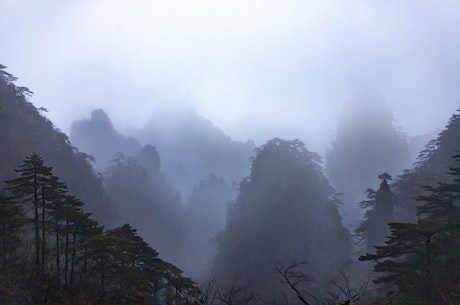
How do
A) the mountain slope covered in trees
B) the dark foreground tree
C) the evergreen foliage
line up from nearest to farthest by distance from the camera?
the dark foreground tree
the evergreen foliage
the mountain slope covered in trees

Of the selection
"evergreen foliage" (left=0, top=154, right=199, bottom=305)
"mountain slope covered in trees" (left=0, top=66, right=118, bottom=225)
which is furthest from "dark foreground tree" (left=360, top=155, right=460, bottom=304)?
"mountain slope covered in trees" (left=0, top=66, right=118, bottom=225)

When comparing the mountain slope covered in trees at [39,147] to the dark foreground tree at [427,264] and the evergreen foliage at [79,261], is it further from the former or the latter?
the dark foreground tree at [427,264]

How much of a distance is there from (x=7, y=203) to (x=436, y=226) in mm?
25414

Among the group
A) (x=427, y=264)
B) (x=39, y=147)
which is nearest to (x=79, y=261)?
(x=427, y=264)

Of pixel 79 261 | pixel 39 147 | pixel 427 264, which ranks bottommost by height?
pixel 79 261

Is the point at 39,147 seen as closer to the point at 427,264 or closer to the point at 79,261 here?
the point at 79,261

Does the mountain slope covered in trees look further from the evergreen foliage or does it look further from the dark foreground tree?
the dark foreground tree

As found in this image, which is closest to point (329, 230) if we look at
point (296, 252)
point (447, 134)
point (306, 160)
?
point (296, 252)

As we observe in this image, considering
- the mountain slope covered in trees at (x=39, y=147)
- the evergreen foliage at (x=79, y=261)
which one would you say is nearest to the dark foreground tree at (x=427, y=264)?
the evergreen foliage at (x=79, y=261)

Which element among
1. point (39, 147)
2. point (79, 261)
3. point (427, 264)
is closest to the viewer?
point (427, 264)

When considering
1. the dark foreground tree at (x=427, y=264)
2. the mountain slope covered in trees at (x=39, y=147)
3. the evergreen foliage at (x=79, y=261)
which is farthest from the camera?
the mountain slope covered in trees at (x=39, y=147)

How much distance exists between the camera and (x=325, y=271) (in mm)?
55438

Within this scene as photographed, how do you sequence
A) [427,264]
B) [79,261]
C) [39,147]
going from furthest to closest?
[39,147], [79,261], [427,264]

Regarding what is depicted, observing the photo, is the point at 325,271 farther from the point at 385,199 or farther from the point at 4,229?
the point at 4,229
